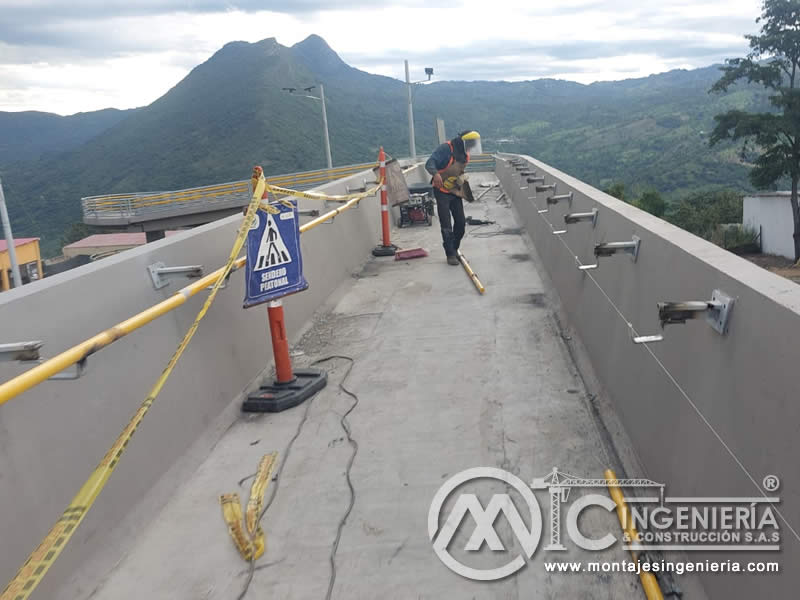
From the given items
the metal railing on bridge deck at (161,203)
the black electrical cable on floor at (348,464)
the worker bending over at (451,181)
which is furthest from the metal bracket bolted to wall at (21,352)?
the metal railing on bridge deck at (161,203)

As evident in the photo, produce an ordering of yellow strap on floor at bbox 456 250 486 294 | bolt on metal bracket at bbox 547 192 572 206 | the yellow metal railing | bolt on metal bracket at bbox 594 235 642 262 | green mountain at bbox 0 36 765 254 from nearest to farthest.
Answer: the yellow metal railing, bolt on metal bracket at bbox 594 235 642 262, bolt on metal bracket at bbox 547 192 572 206, yellow strap on floor at bbox 456 250 486 294, green mountain at bbox 0 36 765 254

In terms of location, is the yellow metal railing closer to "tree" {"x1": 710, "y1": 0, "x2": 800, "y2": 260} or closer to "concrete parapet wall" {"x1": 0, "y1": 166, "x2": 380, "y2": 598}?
"concrete parapet wall" {"x1": 0, "y1": 166, "x2": 380, "y2": 598}

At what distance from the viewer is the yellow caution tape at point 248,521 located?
3588 millimetres

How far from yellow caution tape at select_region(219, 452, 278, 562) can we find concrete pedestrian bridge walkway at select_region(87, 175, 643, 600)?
2.5 inches

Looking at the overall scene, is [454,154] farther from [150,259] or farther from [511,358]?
[150,259]

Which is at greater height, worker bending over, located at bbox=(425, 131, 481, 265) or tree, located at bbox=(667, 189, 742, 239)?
worker bending over, located at bbox=(425, 131, 481, 265)

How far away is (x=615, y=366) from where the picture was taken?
4969mm

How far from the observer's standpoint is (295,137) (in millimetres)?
130625

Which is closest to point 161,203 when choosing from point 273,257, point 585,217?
point 273,257

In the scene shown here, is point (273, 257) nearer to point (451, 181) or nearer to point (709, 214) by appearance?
point (451, 181)

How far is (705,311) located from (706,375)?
289 mm

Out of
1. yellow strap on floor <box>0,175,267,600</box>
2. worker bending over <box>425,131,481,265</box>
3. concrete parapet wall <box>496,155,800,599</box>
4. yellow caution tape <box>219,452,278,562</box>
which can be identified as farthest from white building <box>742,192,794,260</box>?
yellow strap on floor <box>0,175,267,600</box>

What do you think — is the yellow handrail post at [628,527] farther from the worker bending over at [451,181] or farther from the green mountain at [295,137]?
the green mountain at [295,137]

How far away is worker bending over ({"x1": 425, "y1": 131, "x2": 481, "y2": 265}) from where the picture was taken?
34.1 ft
